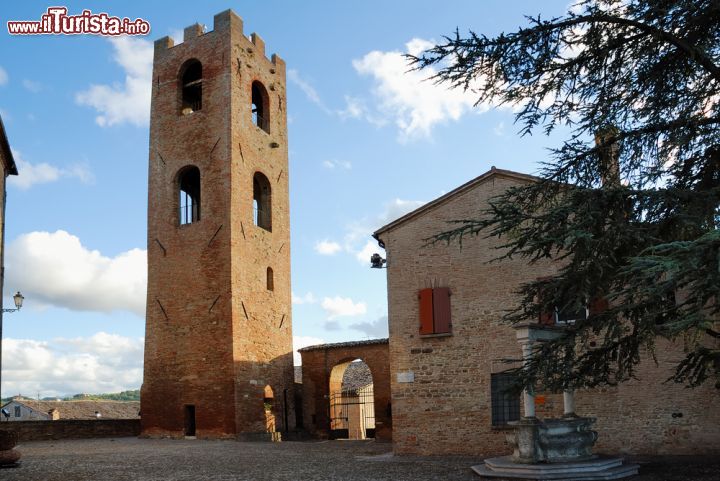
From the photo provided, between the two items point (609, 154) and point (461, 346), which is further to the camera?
point (461, 346)

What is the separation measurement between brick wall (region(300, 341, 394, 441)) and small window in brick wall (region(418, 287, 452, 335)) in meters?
8.00

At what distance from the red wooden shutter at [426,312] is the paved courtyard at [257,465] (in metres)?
2.63

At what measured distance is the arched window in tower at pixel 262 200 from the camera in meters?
26.0

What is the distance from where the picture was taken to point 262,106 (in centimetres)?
2734

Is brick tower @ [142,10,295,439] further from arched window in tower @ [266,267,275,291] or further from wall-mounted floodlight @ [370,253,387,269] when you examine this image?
wall-mounted floodlight @ [370,253,387,269]

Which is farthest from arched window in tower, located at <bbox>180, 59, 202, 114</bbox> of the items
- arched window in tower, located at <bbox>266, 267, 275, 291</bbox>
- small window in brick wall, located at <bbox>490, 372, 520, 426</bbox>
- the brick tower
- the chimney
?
the chimney

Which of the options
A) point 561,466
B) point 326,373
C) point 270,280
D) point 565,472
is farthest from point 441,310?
point 270,280

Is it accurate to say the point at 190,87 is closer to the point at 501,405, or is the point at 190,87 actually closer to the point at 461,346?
the point at 461,346

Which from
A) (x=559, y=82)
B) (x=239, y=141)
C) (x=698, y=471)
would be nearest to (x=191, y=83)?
(x=239, y=141)

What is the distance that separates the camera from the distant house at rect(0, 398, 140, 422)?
1668 inches

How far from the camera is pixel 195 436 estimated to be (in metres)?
22.4

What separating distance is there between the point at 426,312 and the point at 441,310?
324 millimetres

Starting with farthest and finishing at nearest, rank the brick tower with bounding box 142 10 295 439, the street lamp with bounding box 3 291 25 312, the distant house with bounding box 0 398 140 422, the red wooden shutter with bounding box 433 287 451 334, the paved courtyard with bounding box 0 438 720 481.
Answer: the distant house with bounding box 0 398 140 422
the brick tower with bounding box 142 10 295 439
the street lamp with bounding box 3 291 25 312
the red wooden shutter with bounding box 433 287 451 334
the paved courtyard with bounding box 0 438 720 481

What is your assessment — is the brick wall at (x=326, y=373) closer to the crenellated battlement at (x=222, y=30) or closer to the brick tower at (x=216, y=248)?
the brick tower at (x=216, y=248)
